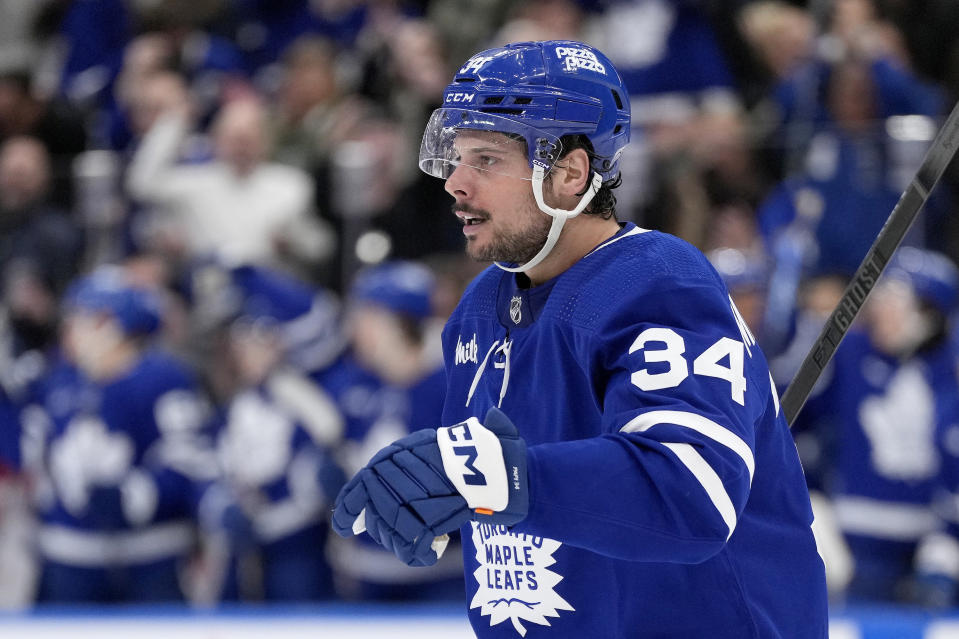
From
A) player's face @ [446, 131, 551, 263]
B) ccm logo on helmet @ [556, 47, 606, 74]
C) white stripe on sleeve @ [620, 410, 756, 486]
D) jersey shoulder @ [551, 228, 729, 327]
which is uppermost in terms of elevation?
ccm logo on helmet @ [556, 47, 606, 74]

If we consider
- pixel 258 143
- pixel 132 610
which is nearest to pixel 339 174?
pixel 258 143

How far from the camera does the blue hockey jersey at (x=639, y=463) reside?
5.81 feet

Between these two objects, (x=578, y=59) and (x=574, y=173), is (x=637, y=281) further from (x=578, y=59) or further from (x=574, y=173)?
(x=578, y=59)

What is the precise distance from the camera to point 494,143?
2.18m

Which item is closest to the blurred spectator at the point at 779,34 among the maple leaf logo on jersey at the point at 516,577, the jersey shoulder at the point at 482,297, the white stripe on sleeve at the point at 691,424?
the jersey shoulder at the point at 482,297

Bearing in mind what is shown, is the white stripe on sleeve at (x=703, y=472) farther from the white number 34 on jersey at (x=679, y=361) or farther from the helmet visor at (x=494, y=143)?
the helmet visor at (x=494, y=143)

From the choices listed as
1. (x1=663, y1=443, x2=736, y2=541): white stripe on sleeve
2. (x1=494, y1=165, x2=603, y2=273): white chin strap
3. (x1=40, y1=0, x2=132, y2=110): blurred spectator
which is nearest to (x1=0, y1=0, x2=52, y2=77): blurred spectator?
(x1=40, y1=0, x2=132, y2=110): blurred spectator

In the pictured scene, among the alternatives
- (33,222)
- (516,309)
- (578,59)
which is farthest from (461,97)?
(33,222)

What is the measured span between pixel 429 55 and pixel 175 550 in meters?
2.80

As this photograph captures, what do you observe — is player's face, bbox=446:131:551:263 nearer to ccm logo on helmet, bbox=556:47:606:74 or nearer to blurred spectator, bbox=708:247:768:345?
ccm logo on helmet, bbox=556:47:606:74

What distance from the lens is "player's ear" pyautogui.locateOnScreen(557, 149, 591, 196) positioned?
86.1 inches

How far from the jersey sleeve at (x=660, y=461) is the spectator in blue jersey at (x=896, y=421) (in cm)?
360

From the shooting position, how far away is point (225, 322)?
634 cm

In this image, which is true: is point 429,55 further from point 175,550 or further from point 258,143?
point 175,550
